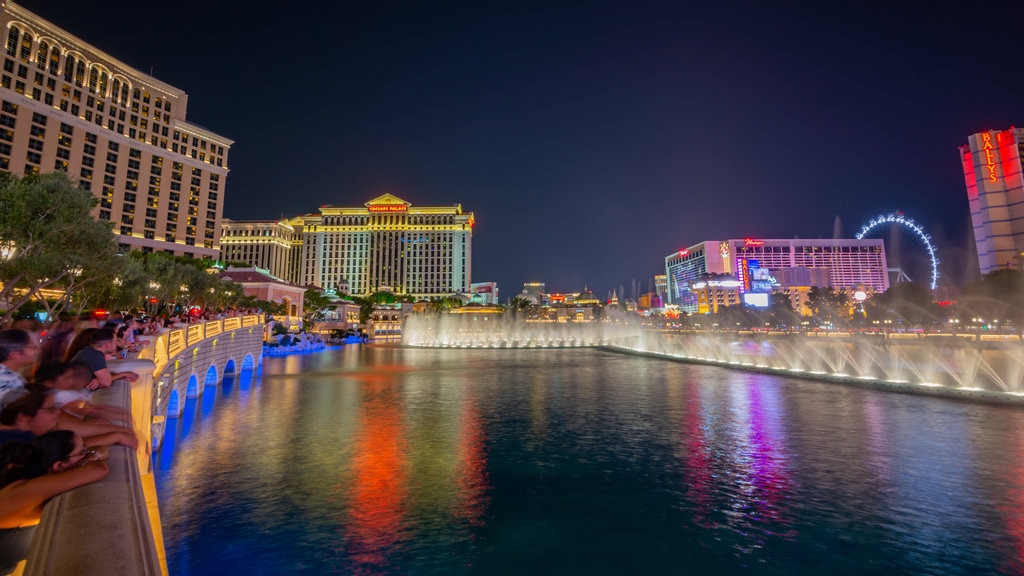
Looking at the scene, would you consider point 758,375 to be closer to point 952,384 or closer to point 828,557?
point 952,384

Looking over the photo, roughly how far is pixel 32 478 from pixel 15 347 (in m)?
2.98

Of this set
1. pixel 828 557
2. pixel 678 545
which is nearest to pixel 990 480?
pixel 828 557

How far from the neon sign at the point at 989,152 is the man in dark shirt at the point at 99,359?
131916mm

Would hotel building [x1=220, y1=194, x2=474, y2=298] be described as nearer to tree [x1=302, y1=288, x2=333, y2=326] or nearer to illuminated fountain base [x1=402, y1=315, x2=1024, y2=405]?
tree [x1=302, y1=288, x2=333, y2=326]

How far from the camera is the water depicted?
7.59 metres

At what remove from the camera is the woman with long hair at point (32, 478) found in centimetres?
326

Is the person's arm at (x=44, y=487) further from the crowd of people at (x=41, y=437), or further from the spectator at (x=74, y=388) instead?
the spectator at (x=74, y=388)

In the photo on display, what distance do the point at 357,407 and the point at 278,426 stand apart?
3657 millimetres

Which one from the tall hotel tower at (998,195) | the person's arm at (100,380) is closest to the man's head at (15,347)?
the person's arm at (100,380)

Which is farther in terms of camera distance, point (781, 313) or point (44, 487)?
point (781, 313)

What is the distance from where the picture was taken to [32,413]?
421 centimetres

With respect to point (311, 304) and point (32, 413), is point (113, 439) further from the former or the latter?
point (311, 304)

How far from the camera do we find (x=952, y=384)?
904 inches

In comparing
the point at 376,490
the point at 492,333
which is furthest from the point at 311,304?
the point at 376,490
